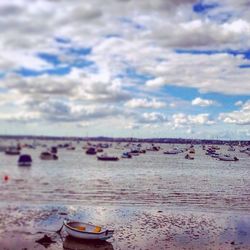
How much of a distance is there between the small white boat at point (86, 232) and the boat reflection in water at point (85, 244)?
0.99 feet

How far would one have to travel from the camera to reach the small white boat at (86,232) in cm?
2842

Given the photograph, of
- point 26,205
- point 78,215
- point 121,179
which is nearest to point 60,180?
point 121,179

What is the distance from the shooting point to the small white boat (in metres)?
28.4

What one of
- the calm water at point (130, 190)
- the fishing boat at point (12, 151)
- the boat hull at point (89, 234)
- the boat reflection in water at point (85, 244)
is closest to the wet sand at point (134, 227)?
the boat reflection in water at point (85, 244)

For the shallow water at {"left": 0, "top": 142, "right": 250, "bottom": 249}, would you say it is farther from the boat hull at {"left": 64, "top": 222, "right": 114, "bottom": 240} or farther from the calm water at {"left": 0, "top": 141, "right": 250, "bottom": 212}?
the boat hull at {"left": 64, "top": 222, "right": 114, "bottom": 240}

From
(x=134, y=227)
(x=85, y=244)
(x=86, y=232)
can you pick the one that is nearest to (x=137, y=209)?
(x=134, y=227)

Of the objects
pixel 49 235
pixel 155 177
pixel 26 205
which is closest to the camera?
pixel 49 235

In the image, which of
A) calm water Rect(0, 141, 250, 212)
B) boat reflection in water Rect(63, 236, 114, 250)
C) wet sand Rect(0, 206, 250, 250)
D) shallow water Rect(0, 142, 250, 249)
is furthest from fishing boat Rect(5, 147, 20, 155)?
boat reflection in water Rect(63, 236, 114, 250)

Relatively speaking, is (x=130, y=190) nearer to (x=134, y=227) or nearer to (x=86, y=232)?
(x=134, y=227)

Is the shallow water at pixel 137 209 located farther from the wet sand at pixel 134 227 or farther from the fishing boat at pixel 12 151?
the fishing boat at pixel 12 151

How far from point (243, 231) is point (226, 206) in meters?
10.4

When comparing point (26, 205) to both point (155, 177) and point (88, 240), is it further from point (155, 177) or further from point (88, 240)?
point (155, 177)

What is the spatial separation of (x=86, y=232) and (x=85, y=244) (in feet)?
2.50

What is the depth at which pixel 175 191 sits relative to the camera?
52000mm
